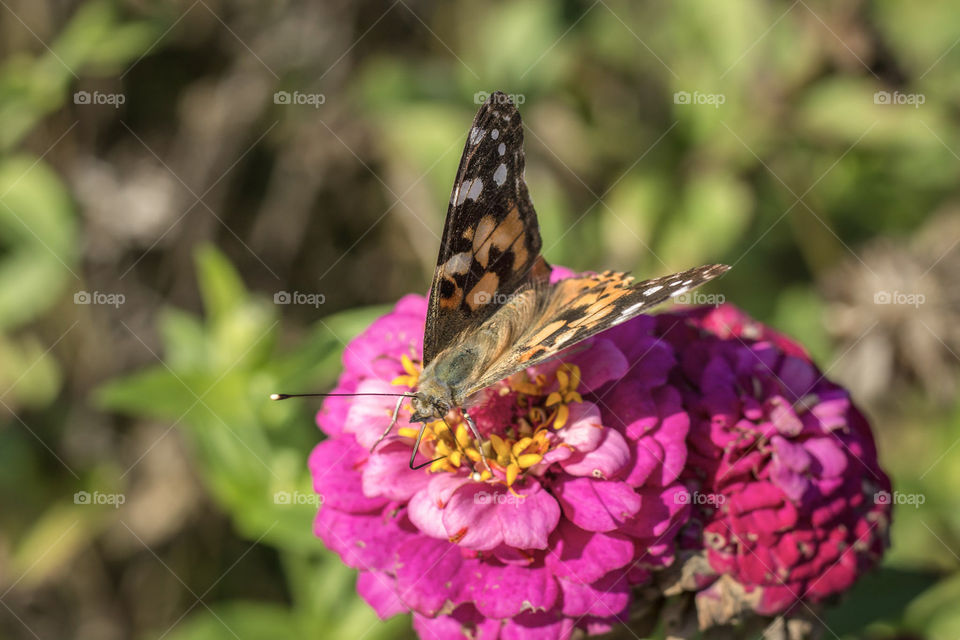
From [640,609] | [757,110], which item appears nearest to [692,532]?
[640,609]

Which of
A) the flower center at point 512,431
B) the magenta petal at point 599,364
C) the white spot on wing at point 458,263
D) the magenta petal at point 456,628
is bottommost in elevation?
the magenta petal at point 456,628

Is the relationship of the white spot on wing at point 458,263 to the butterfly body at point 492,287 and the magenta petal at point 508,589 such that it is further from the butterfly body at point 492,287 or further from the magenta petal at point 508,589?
Result: the magenta petal at point 508,589

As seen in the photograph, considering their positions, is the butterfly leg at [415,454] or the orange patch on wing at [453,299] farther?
the orange patch on wing at [453,299]

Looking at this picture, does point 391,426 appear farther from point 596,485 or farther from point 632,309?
point 632,309

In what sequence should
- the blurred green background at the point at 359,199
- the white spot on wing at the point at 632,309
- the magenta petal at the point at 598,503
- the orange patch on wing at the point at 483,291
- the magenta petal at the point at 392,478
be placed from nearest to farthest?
the white spot on wing at the point at 632,309, the magenta petal at the point at 598,503, the magenta petal at the point at 392,478, the orange patch on wing at the point at 483,291, the blurred green background at the point at 359,199

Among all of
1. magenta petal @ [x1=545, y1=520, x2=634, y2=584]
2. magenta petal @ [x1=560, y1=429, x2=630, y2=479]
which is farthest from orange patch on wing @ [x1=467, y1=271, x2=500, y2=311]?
magenta petal @ [x1=545, y1=520, x2=634, y2=584]

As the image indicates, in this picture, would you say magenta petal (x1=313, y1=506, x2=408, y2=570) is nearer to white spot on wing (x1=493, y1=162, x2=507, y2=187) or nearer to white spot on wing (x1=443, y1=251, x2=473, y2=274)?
white spot on wing (x1=443, y1=251, x2=473, y2=274)

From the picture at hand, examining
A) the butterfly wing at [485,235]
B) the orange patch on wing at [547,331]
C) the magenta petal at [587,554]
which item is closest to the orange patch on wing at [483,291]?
the butterfly wing at [485,235]
